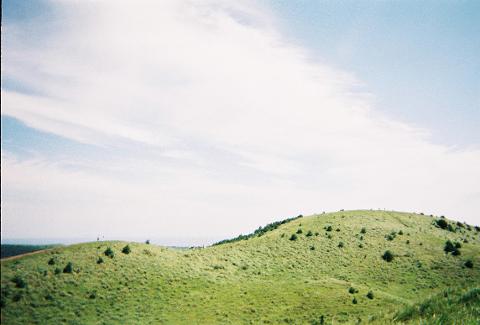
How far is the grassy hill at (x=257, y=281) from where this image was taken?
2763 cm

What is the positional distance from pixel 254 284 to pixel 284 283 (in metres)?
4.80

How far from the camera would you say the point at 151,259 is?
143 ft

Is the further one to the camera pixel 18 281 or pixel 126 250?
pixel 126 250

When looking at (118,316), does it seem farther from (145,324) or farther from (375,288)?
(375,288)

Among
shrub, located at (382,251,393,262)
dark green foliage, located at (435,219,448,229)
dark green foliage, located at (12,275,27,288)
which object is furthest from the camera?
dark green foliage, located at (435,219,448,229)

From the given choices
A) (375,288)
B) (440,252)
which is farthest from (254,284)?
(440,252)

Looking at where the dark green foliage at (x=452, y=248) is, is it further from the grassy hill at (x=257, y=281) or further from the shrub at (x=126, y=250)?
the shrub at (x=126, y=250)

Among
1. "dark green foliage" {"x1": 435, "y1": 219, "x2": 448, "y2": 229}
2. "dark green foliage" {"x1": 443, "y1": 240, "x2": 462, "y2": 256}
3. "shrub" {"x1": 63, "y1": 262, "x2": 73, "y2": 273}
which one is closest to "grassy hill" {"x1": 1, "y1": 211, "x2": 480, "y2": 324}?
"shrub" {"x1": 63, "y1": 262, "x2": 73, "y2": 273}

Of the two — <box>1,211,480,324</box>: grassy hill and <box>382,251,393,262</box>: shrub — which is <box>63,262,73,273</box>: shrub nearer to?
<box>1,211,480,324</box>: grassy hill

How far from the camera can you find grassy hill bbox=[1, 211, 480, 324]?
90.7 feet

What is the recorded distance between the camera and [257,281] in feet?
145

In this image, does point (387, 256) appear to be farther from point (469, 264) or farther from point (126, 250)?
point (126, 250)

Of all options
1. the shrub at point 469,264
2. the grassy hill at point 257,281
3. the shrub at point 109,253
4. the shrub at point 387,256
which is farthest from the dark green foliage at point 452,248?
the shrub at point 109,253

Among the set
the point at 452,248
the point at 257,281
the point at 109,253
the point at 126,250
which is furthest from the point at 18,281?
the point at 452,248
